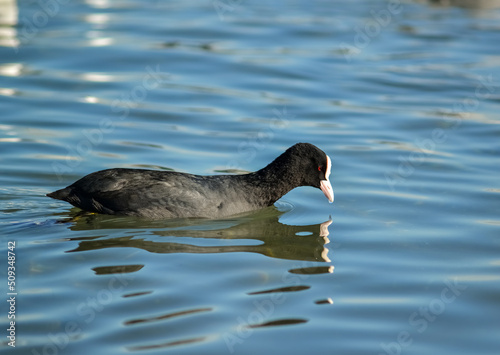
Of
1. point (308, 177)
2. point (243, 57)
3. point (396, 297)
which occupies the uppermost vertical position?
point (243, 57)

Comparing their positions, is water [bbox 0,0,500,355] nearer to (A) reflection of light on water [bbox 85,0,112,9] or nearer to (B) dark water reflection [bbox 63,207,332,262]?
(B) dark water reflection [bbox 63,207,332,262]

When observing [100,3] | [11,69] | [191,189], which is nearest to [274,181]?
[191,189]

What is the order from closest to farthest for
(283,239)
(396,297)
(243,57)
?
(396,297) → (283,239) → (243,57)

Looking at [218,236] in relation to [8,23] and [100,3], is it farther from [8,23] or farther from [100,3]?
[100,3]

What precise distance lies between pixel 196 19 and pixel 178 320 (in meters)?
14.5

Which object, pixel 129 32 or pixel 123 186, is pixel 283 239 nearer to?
pixel 123 186

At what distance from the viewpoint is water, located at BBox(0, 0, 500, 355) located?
5.82m

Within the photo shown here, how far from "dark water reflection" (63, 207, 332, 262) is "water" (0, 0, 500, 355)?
3 cm

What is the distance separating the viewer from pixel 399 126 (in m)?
12.0

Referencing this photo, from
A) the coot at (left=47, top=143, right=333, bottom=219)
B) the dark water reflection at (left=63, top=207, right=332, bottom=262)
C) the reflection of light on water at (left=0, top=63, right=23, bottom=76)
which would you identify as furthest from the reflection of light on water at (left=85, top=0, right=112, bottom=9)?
the dark water reflection at (left=63, top=207, right=332, bottom=262)

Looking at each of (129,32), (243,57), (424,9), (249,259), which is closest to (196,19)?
(129,32)

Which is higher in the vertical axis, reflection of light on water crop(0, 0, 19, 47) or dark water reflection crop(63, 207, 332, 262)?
reflection of light on water crop(0, 0, 19, 47)

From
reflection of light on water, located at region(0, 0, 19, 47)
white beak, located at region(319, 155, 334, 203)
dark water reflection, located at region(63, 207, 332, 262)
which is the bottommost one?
Result: dark water reflection, located at region(63, 207, 332, 262)

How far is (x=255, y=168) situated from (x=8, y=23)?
945cm
